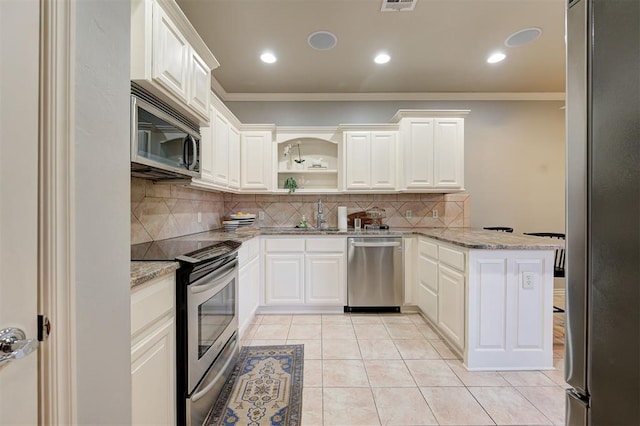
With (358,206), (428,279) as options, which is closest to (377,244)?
(428,279)

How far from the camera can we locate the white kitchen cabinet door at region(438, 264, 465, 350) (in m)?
2.23

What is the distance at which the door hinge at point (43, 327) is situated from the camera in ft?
1.87

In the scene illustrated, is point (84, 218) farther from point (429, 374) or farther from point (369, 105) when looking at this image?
point (369, 105)

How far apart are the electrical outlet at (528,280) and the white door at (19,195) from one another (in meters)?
2.56

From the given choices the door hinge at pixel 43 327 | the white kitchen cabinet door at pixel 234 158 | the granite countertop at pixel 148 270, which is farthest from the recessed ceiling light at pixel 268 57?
the door hinge at pixel 43 327

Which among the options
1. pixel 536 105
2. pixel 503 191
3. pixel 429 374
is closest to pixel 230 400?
pixel 429 374

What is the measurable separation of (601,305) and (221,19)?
9.52 feet

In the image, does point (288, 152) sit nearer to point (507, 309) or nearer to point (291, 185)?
point (291, 185)

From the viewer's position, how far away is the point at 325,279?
10.6 feet

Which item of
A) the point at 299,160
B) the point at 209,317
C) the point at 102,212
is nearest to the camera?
the point at 102,212

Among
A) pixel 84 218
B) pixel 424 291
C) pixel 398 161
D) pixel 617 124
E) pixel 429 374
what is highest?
pixel 398 161

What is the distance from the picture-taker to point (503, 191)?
12.9 ft

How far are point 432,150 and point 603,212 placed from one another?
3232 millimetres

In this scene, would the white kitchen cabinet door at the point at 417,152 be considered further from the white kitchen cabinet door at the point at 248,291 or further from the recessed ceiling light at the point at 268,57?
Result: the white kitchen cabinet door at the point at 248,291
